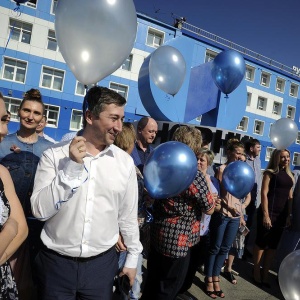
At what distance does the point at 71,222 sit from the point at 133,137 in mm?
1068

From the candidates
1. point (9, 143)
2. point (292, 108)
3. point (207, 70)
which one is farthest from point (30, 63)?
point (292, 108)

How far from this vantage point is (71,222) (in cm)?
159

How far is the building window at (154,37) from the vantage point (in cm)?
1938

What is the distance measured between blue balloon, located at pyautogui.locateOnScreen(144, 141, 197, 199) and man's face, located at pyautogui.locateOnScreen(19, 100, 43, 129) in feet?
3.05

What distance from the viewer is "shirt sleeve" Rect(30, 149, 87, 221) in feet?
4.77

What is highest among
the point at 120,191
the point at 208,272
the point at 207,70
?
the point at 207,70

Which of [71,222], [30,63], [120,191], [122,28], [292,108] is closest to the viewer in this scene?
[71,222]

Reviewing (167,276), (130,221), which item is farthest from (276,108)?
(130,221)

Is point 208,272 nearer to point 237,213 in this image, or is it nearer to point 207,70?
point 237,213

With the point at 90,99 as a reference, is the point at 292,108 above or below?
above

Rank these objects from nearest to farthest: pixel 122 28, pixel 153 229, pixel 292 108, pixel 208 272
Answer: pixel 122 28
pixel 153 229
pixel 208 272
pixel 292 108

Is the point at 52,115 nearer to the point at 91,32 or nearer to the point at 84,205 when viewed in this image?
the point at 91,32

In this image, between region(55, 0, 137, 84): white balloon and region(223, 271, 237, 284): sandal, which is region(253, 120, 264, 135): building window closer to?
region(223, 271, 237, 284): sandal

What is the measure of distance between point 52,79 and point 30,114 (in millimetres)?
15802
